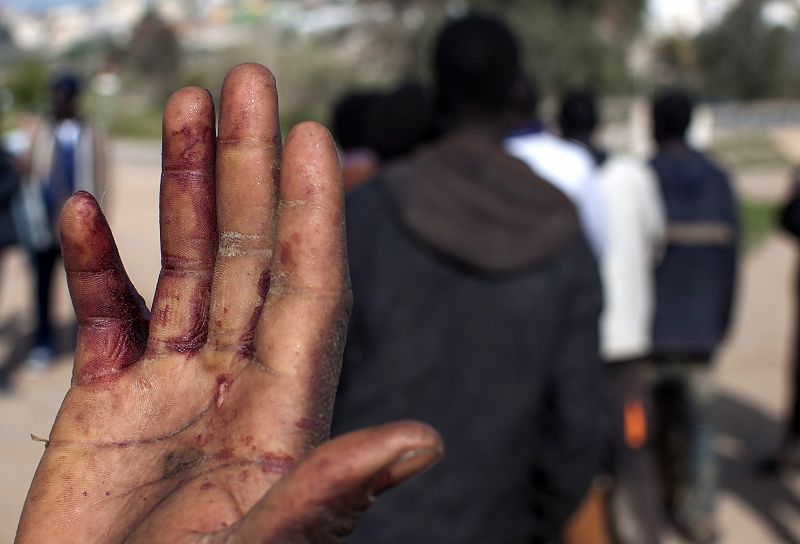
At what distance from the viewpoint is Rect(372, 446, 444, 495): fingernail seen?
0.94 meters

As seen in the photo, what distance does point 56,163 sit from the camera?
Answer: 623 cm

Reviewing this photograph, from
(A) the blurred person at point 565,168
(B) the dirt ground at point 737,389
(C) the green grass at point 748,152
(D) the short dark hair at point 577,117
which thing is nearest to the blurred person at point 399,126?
(A) the blurred person at point 565,168

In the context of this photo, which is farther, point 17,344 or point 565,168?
point 17,344

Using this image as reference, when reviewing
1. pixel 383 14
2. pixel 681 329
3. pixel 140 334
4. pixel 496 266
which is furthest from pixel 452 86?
pixel 383 14

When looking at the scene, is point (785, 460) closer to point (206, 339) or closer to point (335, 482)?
point (206, 339)

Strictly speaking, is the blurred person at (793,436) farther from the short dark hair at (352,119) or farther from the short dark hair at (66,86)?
the short dark hair at (66,86)

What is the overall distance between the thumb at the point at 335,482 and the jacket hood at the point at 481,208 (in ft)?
4.10

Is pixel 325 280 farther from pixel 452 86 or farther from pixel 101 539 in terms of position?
pixel 452 86

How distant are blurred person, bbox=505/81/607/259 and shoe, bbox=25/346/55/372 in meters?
4.30

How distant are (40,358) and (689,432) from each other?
14.5ft

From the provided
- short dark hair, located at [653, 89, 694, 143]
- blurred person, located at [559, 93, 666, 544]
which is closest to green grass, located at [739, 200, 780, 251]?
short dark hair, located at [653, 89, 694, 143]

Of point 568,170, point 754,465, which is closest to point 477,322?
point 568,170

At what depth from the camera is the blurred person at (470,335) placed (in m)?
2.19

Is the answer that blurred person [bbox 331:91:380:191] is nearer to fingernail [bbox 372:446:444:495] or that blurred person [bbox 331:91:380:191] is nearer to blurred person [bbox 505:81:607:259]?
blurred person [bbox 505:81:607:259]
